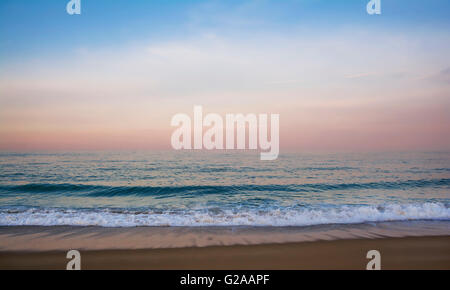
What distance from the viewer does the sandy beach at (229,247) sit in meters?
5.20

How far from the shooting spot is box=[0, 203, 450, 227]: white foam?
8.15 m

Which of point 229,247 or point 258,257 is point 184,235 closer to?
point 229,247

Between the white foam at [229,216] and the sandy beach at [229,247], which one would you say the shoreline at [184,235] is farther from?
the white foam at [229,216]

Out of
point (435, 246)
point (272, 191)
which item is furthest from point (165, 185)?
point (435, 246)

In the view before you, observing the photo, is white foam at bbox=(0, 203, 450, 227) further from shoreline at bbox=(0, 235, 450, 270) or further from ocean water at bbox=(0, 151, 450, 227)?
shoreline at bbox=(0, 235, 450, 270)

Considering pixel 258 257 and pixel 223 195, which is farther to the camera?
pixel 223 195

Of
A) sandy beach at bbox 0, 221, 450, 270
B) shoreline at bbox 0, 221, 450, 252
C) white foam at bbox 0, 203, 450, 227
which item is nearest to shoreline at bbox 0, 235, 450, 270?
sandy beach at bbox 0, 221, 450, 270

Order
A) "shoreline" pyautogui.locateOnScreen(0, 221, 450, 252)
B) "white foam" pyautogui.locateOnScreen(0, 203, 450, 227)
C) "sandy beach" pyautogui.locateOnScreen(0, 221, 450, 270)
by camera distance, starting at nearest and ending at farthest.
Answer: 1. "sandy beach" pyautogui.locateOnScreen(0, 221, 450, 270)
2. "shoreline" pyautogui.locateOnScreen(0, 221, 450, 252)
3. "white foam" pyautogui.locateOnScreen(0, 203, 450, 227)

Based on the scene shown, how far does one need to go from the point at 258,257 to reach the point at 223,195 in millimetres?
7600

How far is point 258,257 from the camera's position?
5406mm

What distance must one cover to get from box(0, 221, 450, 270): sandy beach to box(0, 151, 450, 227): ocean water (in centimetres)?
80

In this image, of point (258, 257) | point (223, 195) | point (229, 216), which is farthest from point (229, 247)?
point (223, 195)

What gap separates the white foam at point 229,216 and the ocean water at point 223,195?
35 millimetres
